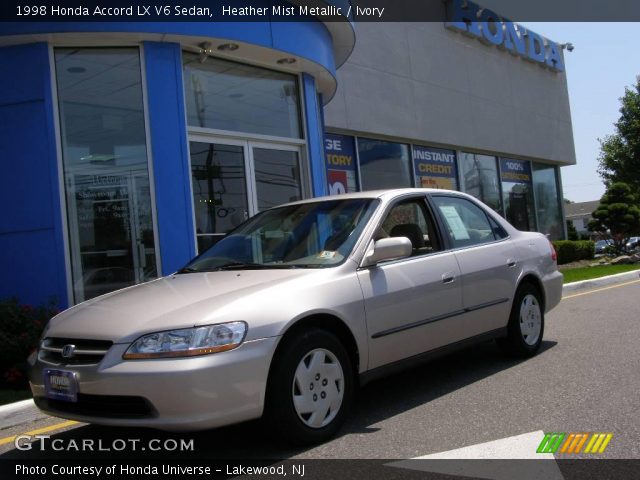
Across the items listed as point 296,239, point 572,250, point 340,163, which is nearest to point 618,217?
point 572,250

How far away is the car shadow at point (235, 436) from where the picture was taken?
3887 millimetres

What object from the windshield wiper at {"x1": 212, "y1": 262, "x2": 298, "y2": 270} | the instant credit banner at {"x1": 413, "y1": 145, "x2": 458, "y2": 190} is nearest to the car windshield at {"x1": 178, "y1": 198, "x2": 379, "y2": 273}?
the windshield wiper at {"x1": 212, "y1": 262, "x2": 298, "y2": 270}

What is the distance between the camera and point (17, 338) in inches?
243

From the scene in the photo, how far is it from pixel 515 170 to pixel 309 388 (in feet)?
62.1

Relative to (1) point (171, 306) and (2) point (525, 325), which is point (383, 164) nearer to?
(2) point (525, 325)

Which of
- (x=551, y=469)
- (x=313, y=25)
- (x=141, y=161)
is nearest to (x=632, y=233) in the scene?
(x=313, y=25)

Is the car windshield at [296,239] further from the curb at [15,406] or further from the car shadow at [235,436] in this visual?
the curb at [15,406]

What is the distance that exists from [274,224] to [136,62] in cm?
426

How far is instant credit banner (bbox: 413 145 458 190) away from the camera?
1717 cm

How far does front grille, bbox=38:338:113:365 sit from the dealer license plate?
0.08 metres

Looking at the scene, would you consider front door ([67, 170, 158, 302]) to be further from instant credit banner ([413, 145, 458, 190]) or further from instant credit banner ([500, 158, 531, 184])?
instant credit banner ([500, 158, 531, 184])

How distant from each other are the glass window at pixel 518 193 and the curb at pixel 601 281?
559cm

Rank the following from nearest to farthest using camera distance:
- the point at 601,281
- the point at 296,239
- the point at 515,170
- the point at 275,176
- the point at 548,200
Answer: the point at 296,239, the point at 275,176, the point at 601,281, the point at 515,170, the point at 548,200

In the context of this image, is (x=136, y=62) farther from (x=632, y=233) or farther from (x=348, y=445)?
(x=632, y=233)
